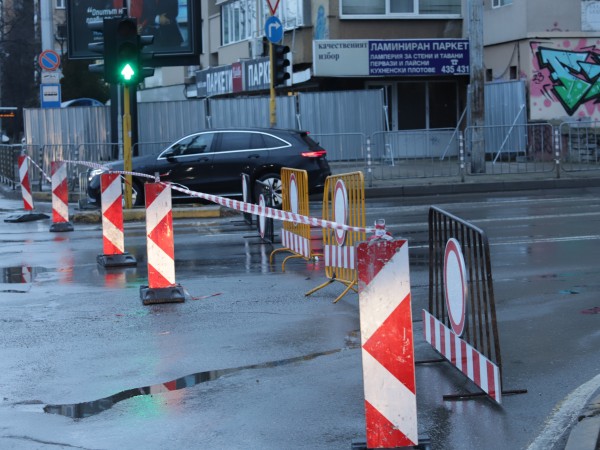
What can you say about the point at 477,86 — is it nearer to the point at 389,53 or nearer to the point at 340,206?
the point at 389,53

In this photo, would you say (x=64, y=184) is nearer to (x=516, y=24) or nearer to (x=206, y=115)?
(x=206, y=115)

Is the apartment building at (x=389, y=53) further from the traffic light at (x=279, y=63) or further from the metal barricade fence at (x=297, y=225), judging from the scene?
the metal barricade fence at (x=297, y=225)

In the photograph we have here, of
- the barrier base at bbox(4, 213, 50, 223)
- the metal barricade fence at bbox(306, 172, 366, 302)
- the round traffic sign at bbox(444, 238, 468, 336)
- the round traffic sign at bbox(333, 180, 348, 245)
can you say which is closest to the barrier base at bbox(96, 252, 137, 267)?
the metal barricade fence at bbox(306, 172, 366, 302)

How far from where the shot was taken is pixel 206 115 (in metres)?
30.6

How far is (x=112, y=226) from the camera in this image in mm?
13344

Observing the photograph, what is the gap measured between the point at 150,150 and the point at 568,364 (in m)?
Result: 20.9

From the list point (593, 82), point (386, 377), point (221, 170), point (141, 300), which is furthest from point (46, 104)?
point (386, 377)

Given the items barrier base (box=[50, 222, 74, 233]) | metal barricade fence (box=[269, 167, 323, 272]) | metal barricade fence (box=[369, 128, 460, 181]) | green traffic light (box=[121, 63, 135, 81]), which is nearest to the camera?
metal barricade fence (box=[269, 167, 323, 272])

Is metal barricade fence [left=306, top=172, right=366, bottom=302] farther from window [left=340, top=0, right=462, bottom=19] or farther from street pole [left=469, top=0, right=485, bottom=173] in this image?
window [left=340, top=0, right=462, bottom=19]

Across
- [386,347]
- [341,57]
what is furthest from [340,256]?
[341,57]

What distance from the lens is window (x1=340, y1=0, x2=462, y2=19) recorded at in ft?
111

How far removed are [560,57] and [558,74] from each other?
49 cm

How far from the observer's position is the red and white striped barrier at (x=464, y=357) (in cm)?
671

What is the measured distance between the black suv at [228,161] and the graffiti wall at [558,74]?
12.1 metres
